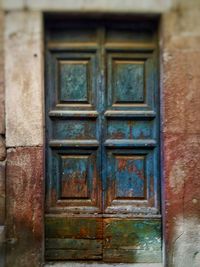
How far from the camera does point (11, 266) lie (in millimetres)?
3869

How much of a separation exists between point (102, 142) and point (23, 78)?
3.11ft

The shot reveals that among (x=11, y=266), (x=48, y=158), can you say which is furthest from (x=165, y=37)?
(x=11, y=266)

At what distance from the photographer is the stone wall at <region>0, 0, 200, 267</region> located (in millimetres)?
3836

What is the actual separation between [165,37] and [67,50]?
930mm

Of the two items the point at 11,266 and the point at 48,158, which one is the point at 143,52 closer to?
the point at 48,158

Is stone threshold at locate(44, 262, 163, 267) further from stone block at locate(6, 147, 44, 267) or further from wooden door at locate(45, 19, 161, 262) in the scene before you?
stone block at locate(6, 147, 44, 267)

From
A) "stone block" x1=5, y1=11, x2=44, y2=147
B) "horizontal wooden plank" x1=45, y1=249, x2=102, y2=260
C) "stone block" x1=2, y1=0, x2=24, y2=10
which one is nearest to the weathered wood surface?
"horizontal wooden plank" x1=45, y1=249, x2=102, y2=260

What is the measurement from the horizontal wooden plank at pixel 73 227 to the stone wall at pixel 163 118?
162 millimetres

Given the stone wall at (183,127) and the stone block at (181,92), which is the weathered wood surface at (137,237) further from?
the stone block at (181,92)

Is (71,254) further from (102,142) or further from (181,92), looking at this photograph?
(181,92)

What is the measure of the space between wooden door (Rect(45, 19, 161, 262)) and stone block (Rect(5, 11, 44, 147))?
197mm

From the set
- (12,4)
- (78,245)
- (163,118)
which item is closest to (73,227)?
(78,245)

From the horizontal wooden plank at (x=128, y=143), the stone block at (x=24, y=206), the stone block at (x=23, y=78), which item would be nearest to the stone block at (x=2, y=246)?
the stone block at (x=24, y=206)

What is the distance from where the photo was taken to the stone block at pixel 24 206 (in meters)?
3.86
